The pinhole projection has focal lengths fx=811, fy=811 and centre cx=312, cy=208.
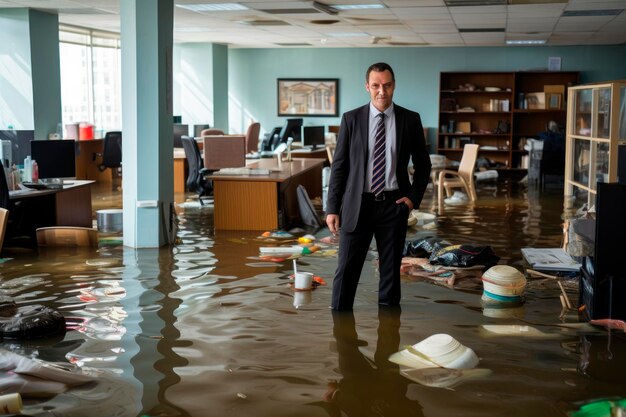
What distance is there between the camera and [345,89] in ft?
62.0

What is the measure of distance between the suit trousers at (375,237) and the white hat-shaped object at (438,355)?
2.67 feet

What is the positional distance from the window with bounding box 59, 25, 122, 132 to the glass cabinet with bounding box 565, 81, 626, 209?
8140 mm

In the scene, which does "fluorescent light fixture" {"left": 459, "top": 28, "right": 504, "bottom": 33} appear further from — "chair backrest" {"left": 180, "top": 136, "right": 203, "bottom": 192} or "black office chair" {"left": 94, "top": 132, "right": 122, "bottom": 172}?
"black office chair" {"left": 94, "top": 132, "right": 122, "bottom": 172}

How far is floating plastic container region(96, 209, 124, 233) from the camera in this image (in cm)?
930

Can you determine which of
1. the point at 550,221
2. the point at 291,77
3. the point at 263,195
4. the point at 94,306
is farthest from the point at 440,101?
the point at 94,306

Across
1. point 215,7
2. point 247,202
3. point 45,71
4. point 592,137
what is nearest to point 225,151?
point 247,202

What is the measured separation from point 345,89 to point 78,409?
15.7m

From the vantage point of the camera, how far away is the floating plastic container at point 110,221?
9297 millimetres

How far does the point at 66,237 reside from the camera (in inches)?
323

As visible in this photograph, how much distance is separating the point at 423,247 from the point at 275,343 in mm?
2993

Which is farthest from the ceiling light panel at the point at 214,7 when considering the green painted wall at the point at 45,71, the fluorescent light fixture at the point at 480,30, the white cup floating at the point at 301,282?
the white cup floating at the point at 301,282

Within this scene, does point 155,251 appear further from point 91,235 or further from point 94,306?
point 94,306

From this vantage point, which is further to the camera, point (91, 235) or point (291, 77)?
point (291, 77)

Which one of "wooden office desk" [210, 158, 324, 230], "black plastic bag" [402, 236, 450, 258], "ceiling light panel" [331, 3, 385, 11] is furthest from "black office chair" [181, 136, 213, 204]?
"black plastic bag" [402, 236, 450, 258]
